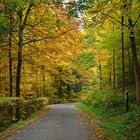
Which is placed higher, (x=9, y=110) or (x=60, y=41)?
(x=60, y=41)

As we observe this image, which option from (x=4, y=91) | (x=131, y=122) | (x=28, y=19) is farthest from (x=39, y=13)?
(x=131, y=122)

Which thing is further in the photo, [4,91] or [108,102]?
→ [4,91]

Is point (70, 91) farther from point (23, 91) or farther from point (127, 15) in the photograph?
point (127, 15)

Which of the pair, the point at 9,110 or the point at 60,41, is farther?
the point at 60,41

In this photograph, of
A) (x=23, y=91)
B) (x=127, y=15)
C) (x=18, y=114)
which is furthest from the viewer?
(x=23, y=91)

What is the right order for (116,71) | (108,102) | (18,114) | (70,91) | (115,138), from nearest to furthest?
(115,138) → (18,114) → (108,102) → (116,71) → (70,91)

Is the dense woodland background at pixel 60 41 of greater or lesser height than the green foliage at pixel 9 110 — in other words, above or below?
above

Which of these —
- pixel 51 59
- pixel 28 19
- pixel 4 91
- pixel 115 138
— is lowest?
pixel 115 138

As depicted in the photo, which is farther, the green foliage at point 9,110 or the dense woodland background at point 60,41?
the dense woodland background at point 60,41

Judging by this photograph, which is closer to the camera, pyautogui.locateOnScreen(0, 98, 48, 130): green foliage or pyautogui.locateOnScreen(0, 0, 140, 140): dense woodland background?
pyautogui.locateOnScreen(0, 98, 48, 130): green foliage

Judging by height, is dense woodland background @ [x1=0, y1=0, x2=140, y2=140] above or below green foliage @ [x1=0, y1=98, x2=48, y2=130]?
above

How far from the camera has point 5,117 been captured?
1867 centimetres

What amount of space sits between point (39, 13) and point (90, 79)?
163 ft

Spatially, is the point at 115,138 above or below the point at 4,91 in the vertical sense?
below
